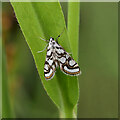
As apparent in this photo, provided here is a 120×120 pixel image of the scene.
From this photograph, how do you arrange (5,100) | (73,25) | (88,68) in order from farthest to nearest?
(88,68) < (5,100) < (73,25)

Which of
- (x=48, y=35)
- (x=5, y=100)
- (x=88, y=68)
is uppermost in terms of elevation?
(x=48, y=35)

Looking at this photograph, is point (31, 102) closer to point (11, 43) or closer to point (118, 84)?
point (11, 43)

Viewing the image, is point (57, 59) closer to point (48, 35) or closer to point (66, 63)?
point (66, 63)

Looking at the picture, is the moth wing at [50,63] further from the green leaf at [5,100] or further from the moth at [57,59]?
the green leaf at [5,100]

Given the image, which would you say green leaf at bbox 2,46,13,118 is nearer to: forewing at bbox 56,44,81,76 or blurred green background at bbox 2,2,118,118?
forewing at bbox 56,44,81,76

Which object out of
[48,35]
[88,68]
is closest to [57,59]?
[48,35]

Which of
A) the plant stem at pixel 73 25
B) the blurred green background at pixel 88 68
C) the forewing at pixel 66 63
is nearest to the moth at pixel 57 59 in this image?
the forewing at pixel 66 63

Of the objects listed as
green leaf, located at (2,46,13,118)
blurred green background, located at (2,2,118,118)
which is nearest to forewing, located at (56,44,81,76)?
green leaf, located at (2,46,13,118)

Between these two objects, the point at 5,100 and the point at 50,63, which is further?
the point at 50,63
